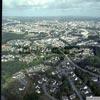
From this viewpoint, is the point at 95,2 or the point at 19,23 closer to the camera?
the point at 95,2

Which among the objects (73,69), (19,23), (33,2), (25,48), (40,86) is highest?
(33,2)

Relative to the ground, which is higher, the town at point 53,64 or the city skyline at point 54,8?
the city skyline at point 54,8

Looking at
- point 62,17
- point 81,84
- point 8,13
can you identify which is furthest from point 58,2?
point 81,84

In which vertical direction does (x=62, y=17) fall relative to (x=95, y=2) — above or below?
below

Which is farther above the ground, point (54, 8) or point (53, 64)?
point (54, 8)

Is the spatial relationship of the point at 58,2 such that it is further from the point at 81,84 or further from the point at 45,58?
the point at 81,84

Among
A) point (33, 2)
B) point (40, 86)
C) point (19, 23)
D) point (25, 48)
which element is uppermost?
point (33, 2)

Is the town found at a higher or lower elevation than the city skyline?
lower

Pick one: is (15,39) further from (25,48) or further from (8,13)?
(8,13)

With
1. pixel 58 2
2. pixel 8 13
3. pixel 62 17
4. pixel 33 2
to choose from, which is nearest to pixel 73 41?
pixel 62 17
